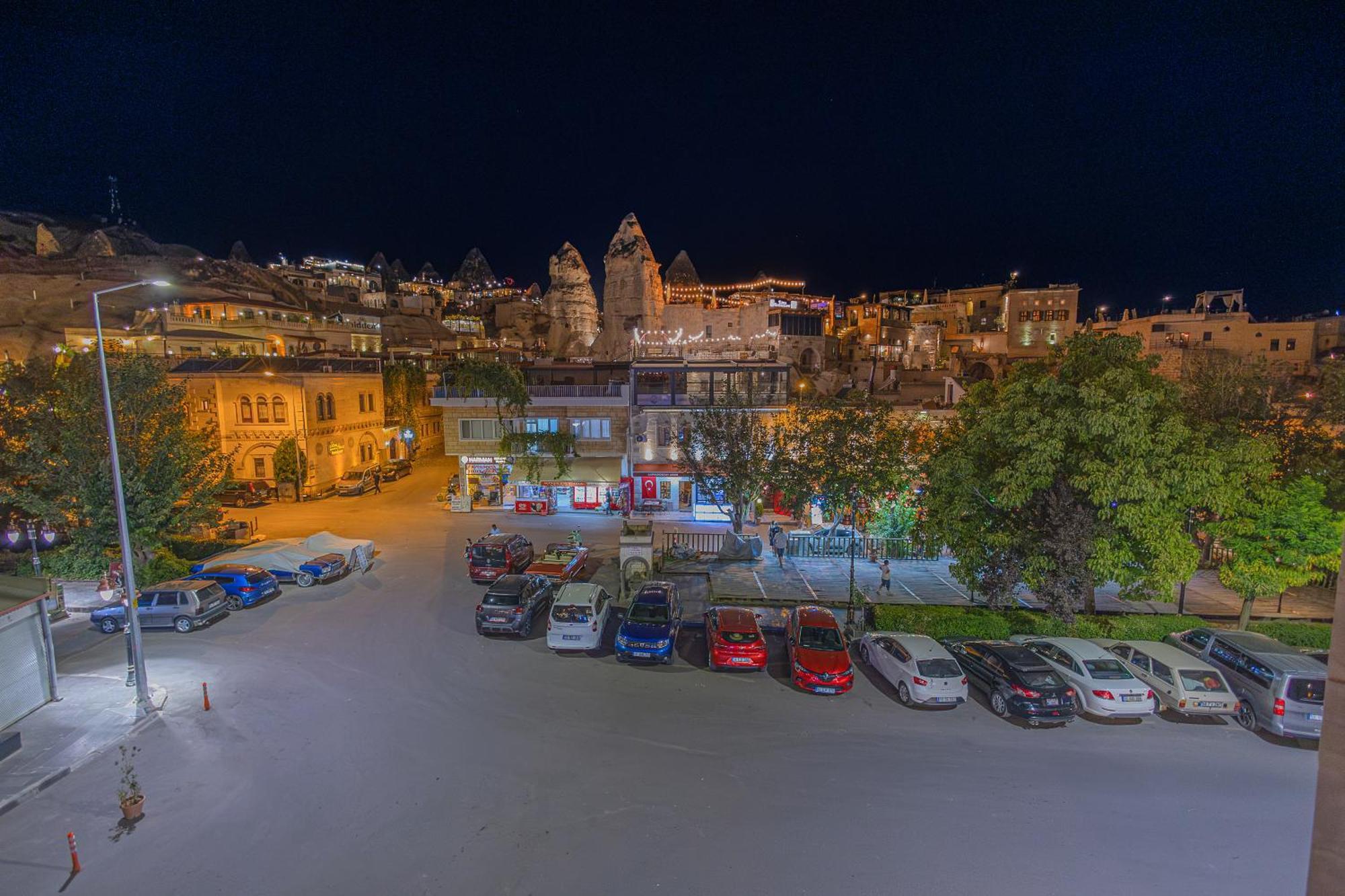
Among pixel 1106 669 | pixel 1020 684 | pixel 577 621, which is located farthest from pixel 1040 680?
pixel 577 621

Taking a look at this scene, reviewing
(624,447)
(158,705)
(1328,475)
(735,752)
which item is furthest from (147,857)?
(1328,475)

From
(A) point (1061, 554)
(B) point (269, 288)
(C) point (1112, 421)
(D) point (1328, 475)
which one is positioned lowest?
(A) point (1061, 554)

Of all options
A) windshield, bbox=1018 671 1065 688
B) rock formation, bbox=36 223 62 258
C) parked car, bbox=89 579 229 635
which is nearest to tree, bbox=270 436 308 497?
parked car, bbox=89 579 229 635

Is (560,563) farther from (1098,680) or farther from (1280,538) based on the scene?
(1280,538)

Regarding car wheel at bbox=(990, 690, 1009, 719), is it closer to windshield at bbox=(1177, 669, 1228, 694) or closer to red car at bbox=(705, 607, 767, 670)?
windshield at bbox=(1177, 669, 1228, 694)

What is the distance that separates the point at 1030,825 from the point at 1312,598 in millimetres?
19286

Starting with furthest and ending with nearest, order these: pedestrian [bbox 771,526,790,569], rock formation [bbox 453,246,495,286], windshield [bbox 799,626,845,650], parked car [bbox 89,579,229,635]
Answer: rock formation [bbox 453,246,495,286], pedestrian [bbox 771,526,790,569], parked car [bbox 89,579,229,635], windshield [bbox 799,626,845,650]

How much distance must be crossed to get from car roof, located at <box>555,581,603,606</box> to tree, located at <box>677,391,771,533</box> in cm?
818

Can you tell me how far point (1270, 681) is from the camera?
12797 mm

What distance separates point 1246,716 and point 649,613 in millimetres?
13539

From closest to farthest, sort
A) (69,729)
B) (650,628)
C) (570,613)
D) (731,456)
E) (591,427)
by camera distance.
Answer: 1. (69,729)
2. (650,628)
3. (570,613)
4. (731,456)
5. (591,427)

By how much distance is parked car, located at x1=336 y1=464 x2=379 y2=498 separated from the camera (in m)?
36.9

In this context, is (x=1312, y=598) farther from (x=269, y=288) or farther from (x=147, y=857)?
(x=269, y=288)

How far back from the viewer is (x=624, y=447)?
33781 mm
